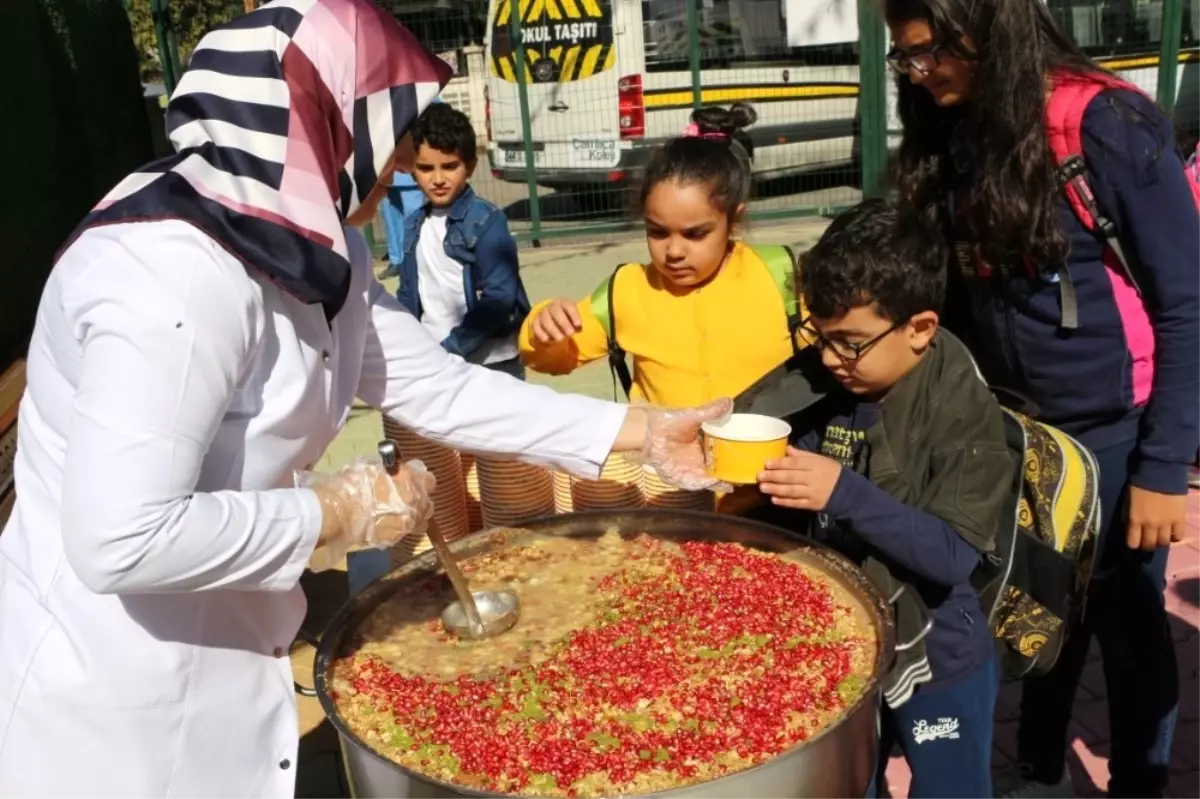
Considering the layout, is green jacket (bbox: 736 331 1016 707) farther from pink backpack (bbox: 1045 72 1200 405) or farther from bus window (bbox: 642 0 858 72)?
bus window (bbox: 642 0 858 72)

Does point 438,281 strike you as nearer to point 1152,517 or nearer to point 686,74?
point 1152,517

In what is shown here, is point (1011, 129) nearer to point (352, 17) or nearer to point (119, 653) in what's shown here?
point (352, 17)

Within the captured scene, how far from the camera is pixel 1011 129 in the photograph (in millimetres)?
2312

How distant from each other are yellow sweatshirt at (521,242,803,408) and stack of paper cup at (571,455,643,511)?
20 centimetres

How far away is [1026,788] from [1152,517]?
929 mm

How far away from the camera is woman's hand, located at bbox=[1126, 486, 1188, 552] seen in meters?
2.41

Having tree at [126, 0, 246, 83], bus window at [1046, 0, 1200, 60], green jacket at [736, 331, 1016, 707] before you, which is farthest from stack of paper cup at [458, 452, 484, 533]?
bus window at [1046, 0, 1200, 60]

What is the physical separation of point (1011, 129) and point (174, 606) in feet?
6.11

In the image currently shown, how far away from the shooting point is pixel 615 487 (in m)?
2.66

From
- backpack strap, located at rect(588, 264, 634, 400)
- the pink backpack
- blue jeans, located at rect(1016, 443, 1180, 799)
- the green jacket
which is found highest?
the pink backpack

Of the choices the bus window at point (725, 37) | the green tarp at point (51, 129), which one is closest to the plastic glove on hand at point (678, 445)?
the green tarp at point (51, 129)

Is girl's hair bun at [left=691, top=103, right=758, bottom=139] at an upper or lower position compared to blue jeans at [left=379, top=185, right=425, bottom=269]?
upper

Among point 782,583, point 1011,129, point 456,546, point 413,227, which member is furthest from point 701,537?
point 413,227

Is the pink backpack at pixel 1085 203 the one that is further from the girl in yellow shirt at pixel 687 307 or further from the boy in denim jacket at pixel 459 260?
the boy in denim jacket at pixel 459 260
